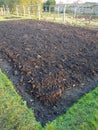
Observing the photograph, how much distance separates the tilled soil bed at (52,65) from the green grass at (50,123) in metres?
0.21

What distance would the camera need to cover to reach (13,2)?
27.1 metres

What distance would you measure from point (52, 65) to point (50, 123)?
207cm

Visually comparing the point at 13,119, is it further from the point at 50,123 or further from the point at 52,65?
the point at 52,65

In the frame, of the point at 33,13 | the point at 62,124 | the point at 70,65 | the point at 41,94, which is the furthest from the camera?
the point at 33,13

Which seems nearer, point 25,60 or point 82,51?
point 25,60

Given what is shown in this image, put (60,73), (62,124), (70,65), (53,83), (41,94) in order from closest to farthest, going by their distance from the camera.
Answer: (62,124)
(41,94)
(53,83)
(60,73)
(70,65)

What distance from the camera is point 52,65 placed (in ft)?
15.8

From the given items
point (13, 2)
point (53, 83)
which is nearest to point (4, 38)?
point (53, 83)

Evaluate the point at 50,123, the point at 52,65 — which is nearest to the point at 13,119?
the point at 50,123

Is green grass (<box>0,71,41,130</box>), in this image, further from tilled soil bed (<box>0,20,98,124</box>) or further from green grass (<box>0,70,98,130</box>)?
tilled soil bed (<box>0,20,98,124</box>)

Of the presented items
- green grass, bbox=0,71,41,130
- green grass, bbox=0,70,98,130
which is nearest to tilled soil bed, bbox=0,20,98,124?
green grass, bbox=0,70,98,130

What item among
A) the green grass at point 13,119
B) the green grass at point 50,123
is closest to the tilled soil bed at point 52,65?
the green grass at point 50,123

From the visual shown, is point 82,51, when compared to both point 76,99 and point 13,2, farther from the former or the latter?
point 13,2

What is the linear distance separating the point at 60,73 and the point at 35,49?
1934 millimetres
